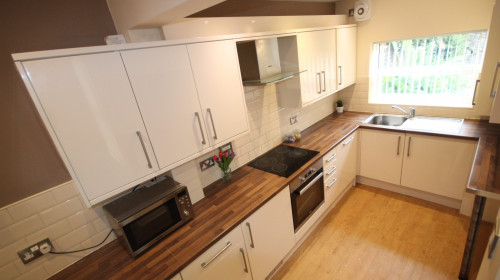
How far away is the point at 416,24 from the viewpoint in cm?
270

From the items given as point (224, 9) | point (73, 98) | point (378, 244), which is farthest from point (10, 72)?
point (378, 244)

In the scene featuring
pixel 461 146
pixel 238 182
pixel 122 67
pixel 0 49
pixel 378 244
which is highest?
pixel 0 49

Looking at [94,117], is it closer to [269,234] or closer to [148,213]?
[148,213]

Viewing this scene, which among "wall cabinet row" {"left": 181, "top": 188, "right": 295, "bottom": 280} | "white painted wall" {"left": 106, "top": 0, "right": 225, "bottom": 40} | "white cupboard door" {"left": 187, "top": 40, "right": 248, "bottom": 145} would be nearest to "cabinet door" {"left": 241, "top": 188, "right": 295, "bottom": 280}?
"wall cabinet row" {"left": 181, "top": 188, "right": 295, "bottom": 280}

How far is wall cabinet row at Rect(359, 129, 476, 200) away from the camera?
2404 mm

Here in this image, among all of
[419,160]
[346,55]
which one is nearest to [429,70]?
[346,55]

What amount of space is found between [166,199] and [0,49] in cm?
113

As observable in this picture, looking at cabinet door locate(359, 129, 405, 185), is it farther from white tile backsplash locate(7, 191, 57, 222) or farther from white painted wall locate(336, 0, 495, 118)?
white tile backsplash locate(7, 191, 57, 222)

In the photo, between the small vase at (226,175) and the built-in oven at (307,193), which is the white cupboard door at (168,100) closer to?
the small vase at (226,175)

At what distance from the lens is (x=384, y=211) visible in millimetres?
2734

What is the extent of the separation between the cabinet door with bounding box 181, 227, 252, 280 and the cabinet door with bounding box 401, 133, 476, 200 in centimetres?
227

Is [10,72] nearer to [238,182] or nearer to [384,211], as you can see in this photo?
[238,182]

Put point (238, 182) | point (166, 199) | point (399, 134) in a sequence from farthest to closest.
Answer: point (399, 134) → point (238, 182) → point (166, 199)

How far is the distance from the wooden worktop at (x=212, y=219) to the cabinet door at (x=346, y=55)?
3.64 feet
